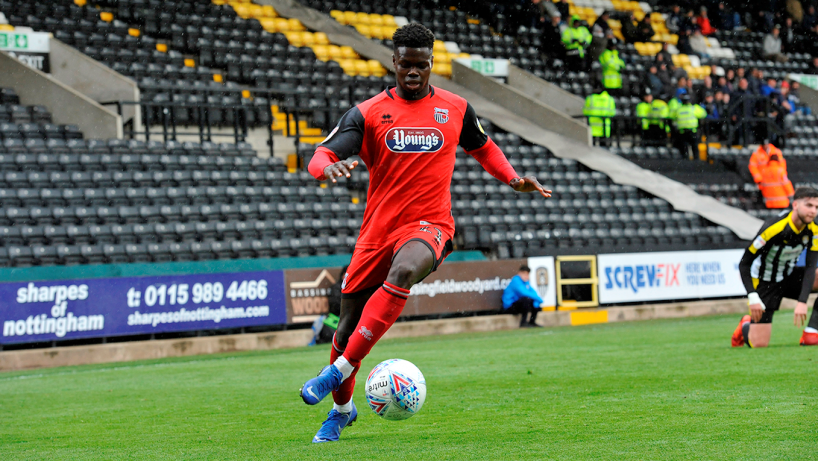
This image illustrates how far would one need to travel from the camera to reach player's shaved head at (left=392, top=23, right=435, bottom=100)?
18.6 feet

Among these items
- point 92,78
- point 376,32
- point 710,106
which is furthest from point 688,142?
point 92,78

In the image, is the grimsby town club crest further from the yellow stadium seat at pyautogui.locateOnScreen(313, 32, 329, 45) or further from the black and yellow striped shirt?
the yellow stadium seat at pyautogui.locateOnScreen(313, 32, 329, 45)

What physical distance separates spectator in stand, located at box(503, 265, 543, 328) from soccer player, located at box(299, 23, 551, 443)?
12.2m

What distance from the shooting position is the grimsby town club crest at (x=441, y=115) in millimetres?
5848

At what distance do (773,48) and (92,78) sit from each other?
2460 cm

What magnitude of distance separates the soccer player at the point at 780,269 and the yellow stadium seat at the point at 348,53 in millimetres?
17838

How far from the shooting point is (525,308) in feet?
59.3

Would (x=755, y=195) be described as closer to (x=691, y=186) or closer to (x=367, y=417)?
(x=691, y=186)

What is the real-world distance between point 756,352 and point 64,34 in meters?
17.4

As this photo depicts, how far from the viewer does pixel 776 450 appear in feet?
15.0

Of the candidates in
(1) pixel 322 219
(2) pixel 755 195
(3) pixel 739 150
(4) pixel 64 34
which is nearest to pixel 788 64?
(3) pixel 739 150

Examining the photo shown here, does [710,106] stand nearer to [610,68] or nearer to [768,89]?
[768,89]

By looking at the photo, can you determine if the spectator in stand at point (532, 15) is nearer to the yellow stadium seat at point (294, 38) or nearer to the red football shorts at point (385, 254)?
the yellow stadium seat at point (294, 38)

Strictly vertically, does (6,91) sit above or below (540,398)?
above
